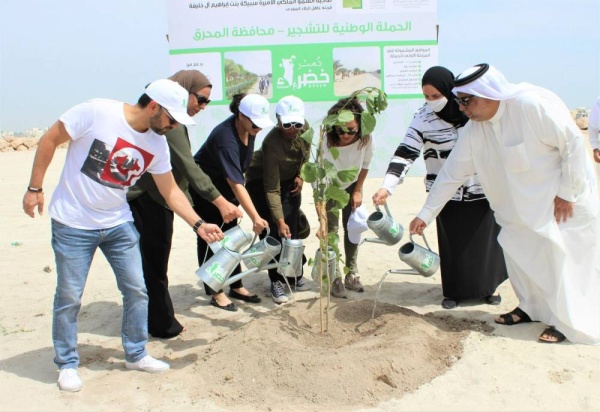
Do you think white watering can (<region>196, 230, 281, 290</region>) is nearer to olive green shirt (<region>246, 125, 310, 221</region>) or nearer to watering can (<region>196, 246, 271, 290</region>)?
watering can (<region>196, 246, 271, 290</region>)

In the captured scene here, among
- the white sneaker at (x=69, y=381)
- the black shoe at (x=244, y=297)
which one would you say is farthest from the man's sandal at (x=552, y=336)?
the white sneaker at (x=69, y=381)

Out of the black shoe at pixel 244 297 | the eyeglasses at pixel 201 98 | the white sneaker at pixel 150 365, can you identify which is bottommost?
the black shoe at pixel 244 297

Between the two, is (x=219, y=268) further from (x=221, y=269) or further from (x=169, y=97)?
(x=169, y=97)

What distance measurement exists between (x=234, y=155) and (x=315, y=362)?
1.66 m

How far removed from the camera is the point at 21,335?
4285 mm

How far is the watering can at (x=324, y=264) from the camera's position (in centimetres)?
387

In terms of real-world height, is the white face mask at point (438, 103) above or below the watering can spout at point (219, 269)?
above

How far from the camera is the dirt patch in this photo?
10.4ft

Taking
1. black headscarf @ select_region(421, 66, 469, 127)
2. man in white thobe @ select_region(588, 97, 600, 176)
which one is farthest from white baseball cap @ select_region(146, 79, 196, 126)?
man in white thobe @ select_region(588, 97, 600, 176)

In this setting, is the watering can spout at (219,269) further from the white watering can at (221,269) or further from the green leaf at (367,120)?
the green leaf at (367,120)

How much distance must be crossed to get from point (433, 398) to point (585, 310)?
1269 millimetres

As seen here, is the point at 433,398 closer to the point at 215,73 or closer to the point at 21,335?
the point at 21,335

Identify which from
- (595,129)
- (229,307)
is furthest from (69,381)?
(595,129)

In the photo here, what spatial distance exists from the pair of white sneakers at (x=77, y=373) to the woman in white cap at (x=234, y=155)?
→ 0.87 meters
